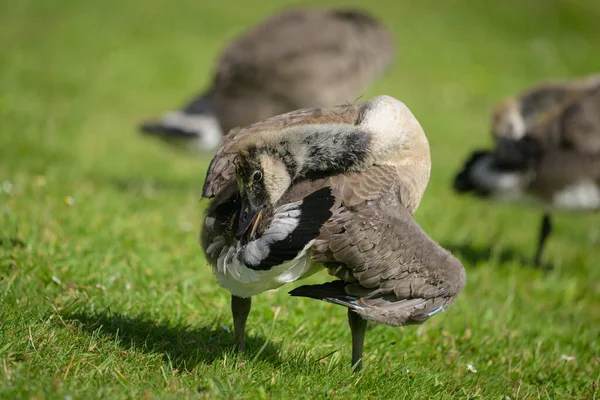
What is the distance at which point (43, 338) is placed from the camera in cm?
357

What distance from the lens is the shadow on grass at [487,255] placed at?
7.04 metres

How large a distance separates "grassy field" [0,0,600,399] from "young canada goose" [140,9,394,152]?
2.42ft

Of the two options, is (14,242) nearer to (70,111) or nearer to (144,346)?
(144,346)

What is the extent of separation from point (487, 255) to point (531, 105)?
1.80 meters

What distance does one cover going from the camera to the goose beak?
3521 mm

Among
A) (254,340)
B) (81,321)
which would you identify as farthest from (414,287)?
(81,321)

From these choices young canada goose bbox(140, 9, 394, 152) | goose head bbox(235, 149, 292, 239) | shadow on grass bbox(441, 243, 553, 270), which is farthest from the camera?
young canada goose bbox(140, 9, 394, 152)

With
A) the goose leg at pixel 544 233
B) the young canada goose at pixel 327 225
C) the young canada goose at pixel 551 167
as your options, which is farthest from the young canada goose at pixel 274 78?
the young canada goose at pixel 327 225

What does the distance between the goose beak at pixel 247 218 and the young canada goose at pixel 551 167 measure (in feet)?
13.7

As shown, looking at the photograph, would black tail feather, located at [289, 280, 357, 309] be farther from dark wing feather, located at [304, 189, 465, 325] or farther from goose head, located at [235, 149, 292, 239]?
goose head, located at [235, 149, 292, 239]

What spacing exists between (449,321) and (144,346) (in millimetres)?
2488

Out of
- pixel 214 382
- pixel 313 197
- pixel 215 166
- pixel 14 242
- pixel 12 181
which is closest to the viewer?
pixel 214 382

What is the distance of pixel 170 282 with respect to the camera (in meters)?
5.01

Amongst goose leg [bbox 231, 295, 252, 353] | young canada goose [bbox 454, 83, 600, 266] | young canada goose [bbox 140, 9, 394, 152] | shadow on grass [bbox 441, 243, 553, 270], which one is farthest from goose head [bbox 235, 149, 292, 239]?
young canada goose [bbox 140, 9, 394, 152]
